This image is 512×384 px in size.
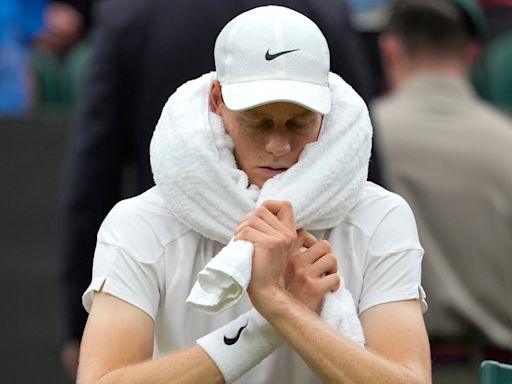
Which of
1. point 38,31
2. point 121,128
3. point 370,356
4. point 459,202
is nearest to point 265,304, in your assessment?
point 370,356

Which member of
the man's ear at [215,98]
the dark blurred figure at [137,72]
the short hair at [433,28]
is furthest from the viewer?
the short hair at [433,28]

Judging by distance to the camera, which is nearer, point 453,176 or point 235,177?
point 235,177

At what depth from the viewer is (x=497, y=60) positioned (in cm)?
714

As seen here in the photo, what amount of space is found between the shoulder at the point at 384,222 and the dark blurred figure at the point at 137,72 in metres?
1.33

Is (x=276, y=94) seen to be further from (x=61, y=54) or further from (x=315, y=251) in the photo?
(x=61, y=54)

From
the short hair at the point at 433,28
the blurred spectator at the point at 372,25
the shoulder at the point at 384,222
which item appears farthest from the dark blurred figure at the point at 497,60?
the shoulder at the point at 384,222

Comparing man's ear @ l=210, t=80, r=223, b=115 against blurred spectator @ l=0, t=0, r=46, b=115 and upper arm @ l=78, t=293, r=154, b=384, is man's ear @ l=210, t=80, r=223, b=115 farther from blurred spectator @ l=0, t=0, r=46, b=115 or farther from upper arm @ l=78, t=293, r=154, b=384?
blurred spectator @ l=0, t=0, r=46, b=115

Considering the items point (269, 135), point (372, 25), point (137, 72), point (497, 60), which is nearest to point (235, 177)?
point (269, 135)

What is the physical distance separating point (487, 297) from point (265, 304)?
298cm

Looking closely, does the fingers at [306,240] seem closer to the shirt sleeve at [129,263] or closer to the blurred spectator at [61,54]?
the shirt sleeve at [129,263]

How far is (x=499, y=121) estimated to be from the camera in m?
6.13

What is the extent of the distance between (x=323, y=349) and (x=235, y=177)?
394 millimetres

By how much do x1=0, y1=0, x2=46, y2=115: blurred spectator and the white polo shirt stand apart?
396 cm

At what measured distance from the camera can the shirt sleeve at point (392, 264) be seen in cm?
335
